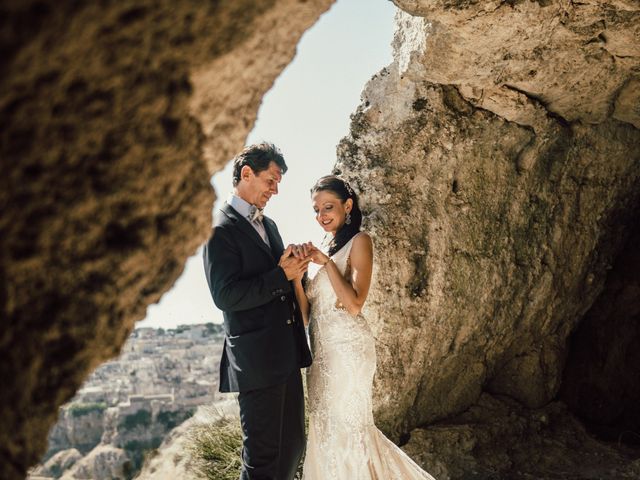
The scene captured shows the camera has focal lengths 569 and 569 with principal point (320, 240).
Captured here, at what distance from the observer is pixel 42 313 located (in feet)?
3.97

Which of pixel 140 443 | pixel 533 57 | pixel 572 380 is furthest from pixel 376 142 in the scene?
pixel 140 443

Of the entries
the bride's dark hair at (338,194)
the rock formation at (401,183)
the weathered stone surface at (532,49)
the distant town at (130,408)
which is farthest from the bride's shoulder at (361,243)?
the distant town at (130,408)

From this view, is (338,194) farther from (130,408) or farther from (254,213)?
(130,408)

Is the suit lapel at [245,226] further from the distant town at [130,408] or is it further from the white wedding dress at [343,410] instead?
the distant town at [130,408]

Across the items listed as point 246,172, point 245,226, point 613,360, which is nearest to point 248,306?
point 245,226

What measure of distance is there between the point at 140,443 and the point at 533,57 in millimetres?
24917

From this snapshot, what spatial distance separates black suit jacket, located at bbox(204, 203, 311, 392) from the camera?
3.26 meters

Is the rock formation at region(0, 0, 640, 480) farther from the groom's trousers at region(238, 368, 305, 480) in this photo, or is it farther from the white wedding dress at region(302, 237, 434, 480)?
the groom's trousers at region(238, 368, 305, 480)

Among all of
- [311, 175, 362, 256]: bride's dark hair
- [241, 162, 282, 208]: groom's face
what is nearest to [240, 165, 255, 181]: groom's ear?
[241, 162, 282, 208]: groom's face

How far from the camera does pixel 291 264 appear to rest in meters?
3.39

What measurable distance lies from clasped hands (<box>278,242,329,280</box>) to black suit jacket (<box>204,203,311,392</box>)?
0.16 ft

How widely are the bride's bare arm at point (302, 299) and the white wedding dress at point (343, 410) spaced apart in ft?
0.52

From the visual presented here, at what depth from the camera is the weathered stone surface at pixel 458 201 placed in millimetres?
4672

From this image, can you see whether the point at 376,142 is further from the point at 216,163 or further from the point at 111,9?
the point at 111,9
